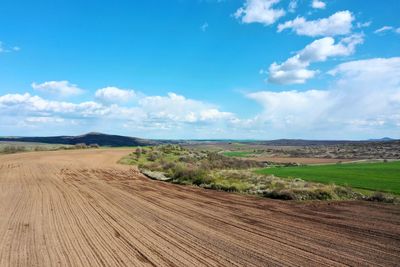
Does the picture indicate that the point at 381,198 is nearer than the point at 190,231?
No

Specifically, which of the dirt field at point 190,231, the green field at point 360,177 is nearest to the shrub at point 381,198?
the dirt field at point 190,231

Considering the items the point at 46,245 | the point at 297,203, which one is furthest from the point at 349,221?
the point at 46,245

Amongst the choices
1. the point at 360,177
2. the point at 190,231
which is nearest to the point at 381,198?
the point at 190,231

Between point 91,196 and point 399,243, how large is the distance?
16.1 metres

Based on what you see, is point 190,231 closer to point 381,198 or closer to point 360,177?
point 381,198

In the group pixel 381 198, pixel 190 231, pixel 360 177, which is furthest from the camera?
pixel 360 177

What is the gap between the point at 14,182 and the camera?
2886 centimetres

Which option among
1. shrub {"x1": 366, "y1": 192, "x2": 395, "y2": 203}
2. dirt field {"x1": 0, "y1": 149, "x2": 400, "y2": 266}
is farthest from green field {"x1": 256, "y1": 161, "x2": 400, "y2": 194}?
dirt field {"x1": 0, "y1": 149, "x2": 400, "y2": 266}

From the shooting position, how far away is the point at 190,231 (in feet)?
44.4

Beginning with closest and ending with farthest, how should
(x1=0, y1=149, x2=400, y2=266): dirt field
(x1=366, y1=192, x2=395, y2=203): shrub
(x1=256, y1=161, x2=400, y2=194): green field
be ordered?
(x1=0, y1=149, x2=400, y2=266): dirt field
(x1=366, y1=192, x2=395, y2=203): shrub
(x1=256, y1=161, x2=400, y2=194): green field

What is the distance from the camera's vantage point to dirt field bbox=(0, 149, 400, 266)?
10312mm

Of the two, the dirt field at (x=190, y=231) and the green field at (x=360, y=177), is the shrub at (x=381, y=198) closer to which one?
the dirt field at (x=190, y=231)

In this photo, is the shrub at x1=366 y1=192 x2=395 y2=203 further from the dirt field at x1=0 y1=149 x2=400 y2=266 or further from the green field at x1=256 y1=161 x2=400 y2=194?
the green field at x1=256 y1=161 x2=400 y2=194

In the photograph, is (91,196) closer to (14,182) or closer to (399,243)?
(14,182)
